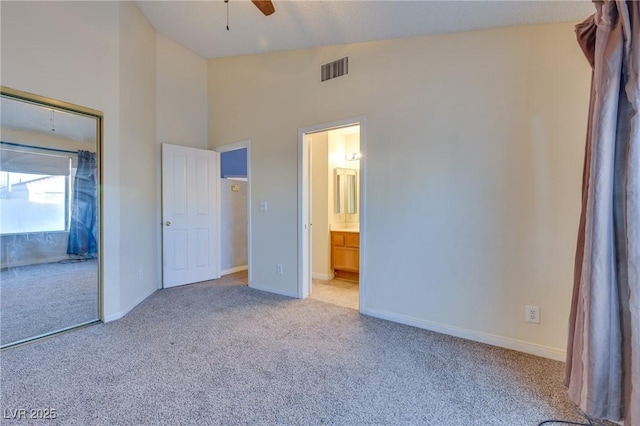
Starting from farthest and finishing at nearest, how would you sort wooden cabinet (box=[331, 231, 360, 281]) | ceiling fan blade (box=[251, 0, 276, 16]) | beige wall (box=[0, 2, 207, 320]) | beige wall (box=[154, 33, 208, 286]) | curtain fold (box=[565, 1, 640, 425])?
wooden cabinet (box=[331, 231, 360, 281]) < beige wall (box=[154, 33, 208, 286]) < beige wall (box=[0, 2, 207, 320]) < ceiling fan blade (box=[251, 0, 276, 16]) < curtain fold (box=[565, 1, 640, 425])

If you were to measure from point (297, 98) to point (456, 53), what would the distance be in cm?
173

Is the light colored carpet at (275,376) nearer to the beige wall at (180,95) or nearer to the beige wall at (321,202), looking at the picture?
the beige wall at (321,202)

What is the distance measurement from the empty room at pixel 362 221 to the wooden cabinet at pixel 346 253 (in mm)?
820

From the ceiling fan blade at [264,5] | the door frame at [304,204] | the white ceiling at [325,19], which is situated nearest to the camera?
the ceiling fan blade at [264,5]

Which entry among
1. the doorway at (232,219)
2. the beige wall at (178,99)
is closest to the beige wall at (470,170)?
the beige wall at (178,99)

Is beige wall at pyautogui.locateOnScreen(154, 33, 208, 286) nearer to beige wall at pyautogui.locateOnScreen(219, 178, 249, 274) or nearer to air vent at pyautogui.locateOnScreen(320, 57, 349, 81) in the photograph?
beige wall at pyautogui.locateOnScreen(219, 178, 249, 274)

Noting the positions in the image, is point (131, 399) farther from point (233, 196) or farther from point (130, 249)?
point (233, 196)

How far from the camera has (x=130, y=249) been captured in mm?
3078

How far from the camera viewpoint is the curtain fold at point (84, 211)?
267 centimetres

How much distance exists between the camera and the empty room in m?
1.46

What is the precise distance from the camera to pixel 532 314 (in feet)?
7.26

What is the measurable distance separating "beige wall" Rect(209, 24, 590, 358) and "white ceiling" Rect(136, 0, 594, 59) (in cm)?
12

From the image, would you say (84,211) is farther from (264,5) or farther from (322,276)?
(322,276)

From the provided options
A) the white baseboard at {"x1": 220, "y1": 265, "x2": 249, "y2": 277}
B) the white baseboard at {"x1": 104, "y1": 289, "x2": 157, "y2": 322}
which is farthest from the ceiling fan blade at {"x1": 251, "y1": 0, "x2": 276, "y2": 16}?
the white baseboard at {"x1": 220, "y1": 265, "x2": 249, "y2": 277}
